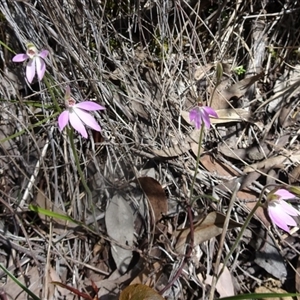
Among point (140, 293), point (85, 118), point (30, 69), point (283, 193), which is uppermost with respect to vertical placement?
point (30, 69)

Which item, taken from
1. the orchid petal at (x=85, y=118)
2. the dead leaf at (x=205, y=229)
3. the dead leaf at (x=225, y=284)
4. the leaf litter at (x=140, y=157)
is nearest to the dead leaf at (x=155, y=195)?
the leaf litter at (x=140, y=157)

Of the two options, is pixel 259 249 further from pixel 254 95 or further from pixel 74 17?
pixel 74 17

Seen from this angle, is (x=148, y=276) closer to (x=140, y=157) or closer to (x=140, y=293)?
(x=140, y=293)

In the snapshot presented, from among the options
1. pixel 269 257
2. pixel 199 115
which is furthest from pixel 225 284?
pixel 199 115

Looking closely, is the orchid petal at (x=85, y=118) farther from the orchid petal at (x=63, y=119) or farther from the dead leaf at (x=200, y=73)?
the dead leaf at (x=200, y=73)

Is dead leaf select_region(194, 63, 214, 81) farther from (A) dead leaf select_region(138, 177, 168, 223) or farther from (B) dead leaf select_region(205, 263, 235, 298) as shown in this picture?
(B) dead leaf select_region(205, 263, 235, 298)

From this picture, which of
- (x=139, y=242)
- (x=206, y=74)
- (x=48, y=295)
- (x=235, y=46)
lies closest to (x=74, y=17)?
(x=206, y=74)
